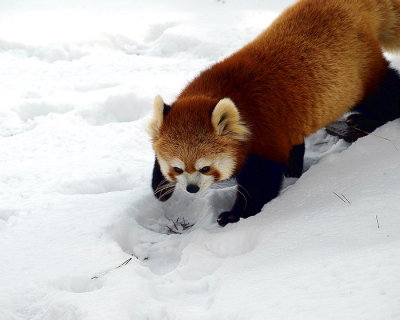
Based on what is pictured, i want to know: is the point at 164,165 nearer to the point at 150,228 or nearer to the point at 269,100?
the point at 150,228

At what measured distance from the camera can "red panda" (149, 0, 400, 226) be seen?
8.58 feet

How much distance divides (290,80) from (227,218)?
1.00 m

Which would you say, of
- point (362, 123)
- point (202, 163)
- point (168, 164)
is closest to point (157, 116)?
point (168, 164)

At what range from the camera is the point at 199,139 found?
2582 millimetres

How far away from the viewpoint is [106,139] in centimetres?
402

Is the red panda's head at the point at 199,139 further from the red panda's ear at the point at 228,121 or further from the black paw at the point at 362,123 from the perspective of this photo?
the black paw at the point at 362,123

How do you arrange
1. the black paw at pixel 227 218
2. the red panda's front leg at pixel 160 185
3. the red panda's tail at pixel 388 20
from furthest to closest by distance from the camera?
the red panda's tail at pixel 388 20
the red panda's front leg at pixel 160 185
the black paw at pixel 227 218

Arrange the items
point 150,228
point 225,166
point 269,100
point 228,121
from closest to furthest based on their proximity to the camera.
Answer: point 228,121 < point 225,166 < point 269,100 < point 150,228

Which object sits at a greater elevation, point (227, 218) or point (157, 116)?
point (157, 116)

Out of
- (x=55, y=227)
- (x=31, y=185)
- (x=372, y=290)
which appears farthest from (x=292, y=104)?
(x=31, y=185)

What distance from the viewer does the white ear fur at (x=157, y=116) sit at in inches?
105

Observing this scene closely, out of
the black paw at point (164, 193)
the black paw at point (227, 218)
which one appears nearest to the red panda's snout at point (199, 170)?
the black paw at point (227, 218)

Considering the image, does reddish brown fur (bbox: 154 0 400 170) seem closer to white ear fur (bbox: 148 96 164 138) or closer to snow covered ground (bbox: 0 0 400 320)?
white ear fur (bbox: 148 96 164 138)

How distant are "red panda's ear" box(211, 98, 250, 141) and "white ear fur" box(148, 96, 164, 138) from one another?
1.13 feet
